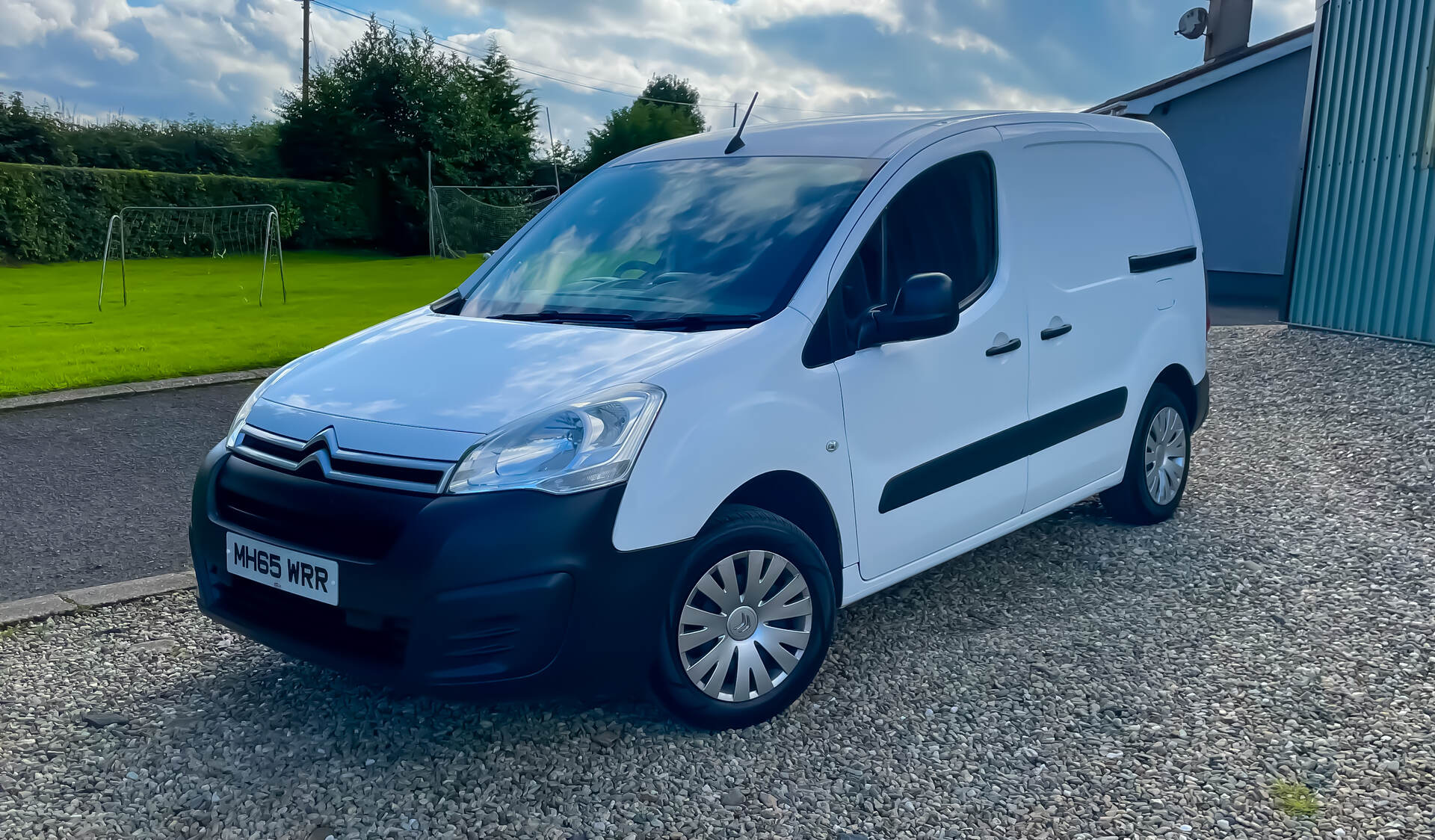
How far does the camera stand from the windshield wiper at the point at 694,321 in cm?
346

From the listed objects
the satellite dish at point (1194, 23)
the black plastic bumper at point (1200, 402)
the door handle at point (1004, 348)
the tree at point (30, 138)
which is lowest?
the black plastic bumper at point (1200, 402)

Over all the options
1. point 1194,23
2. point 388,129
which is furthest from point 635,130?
point 1194,23

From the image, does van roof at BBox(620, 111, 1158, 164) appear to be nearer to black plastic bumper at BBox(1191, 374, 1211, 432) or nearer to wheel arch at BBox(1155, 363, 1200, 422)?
wheel arch at BBox(1155, 363, 1200, 422)

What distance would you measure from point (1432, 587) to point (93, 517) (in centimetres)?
623

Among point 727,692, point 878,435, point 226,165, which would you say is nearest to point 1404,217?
point 878,435

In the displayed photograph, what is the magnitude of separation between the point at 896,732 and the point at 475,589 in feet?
4.57

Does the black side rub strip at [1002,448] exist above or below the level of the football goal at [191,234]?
below

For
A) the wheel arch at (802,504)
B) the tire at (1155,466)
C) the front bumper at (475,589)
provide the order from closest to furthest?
the front bumper at (475,589), the wheel arch at (802,504), the tire at (1155,466)

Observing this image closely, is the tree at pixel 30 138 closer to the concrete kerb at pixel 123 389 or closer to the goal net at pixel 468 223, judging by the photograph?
the goal net at pixel 468 223

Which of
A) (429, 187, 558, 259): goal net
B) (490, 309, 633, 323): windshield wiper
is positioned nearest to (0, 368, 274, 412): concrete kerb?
(490, 309, 633, 323): windshield wiper

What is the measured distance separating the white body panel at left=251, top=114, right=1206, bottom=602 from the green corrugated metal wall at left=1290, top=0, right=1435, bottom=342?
23.0 ft

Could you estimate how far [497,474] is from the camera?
2938mm

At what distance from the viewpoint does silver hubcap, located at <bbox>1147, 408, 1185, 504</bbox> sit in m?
5.32

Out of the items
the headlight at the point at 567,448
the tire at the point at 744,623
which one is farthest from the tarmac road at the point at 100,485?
the tire at the point at 744,623
